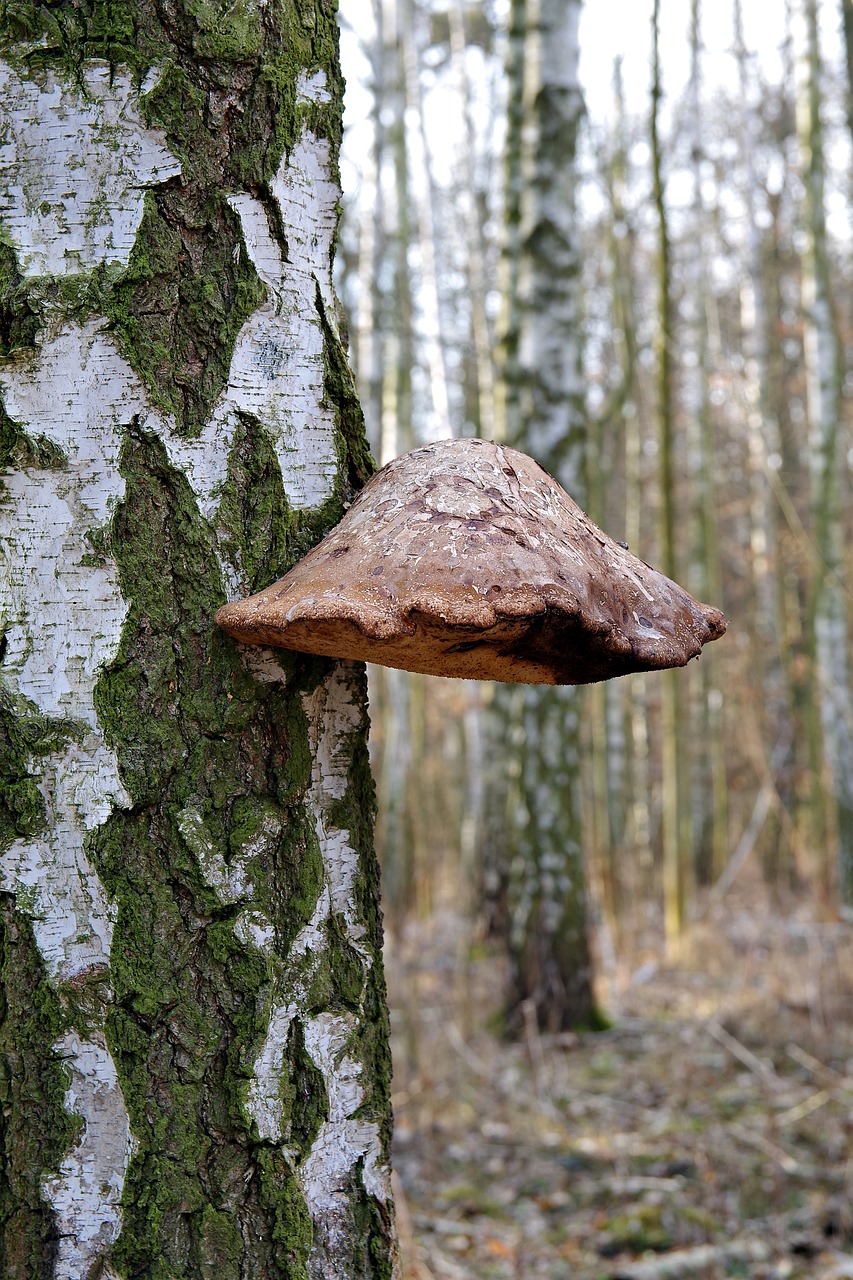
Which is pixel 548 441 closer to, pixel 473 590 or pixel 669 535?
pixel 669 535

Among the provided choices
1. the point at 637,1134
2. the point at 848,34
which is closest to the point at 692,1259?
the point at 637,1134

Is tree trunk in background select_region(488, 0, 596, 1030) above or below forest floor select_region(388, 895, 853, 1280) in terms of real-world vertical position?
above

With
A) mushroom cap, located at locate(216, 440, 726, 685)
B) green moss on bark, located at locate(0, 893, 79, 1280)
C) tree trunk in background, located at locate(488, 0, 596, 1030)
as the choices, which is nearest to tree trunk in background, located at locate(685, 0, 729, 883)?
tree trunk in background, located at locate(488, 0, 596, 1030)

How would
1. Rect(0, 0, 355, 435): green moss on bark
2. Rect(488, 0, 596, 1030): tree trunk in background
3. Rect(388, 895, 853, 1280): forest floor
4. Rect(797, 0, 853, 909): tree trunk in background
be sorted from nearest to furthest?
Rect(0, 0, 355, 435): green moss on bark, Rect(388, 895, 853, 1280): forest floor, Rect(488, 0, 596, 1030): tree trunk in background, Rect(797, 0, 853, 909): tree trunk in background

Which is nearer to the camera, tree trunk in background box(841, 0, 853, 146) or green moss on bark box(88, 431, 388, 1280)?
green moss on bark box(88, 431, 388, 1280)

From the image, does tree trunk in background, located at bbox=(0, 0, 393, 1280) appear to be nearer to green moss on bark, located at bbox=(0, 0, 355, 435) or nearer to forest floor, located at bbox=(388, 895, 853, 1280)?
green moss on bark, located at bbox=(0, 0, 355, 435)

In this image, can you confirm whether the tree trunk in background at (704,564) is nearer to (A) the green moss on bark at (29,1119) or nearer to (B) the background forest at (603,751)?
(B) the background forest at (603,751)

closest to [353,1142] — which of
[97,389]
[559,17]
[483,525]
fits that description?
[483,525]
